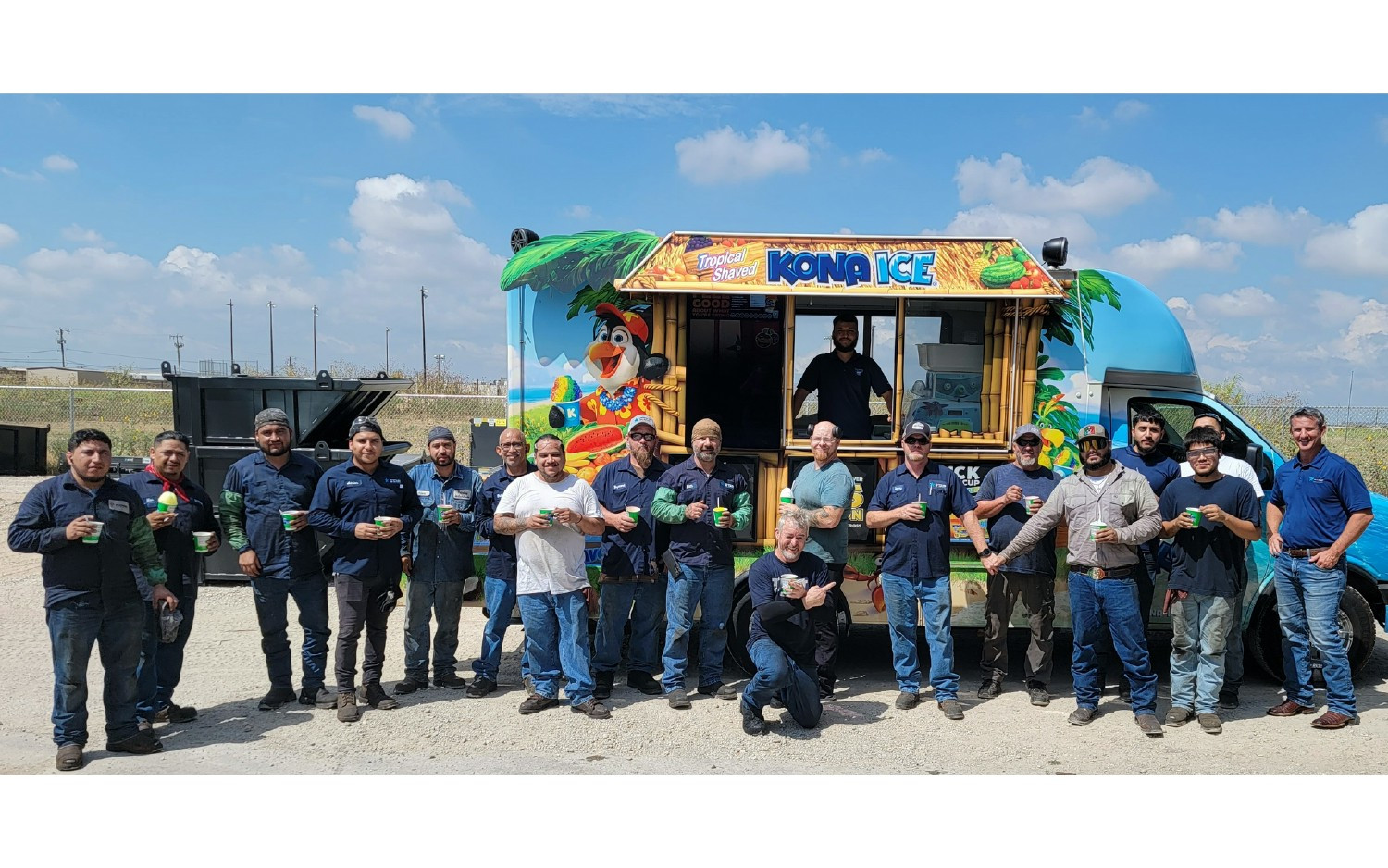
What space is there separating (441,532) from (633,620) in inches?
60.3

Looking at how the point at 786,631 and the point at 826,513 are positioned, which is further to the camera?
the point at 826,513

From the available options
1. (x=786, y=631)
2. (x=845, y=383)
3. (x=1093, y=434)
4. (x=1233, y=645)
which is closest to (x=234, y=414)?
(x=845, y=383)

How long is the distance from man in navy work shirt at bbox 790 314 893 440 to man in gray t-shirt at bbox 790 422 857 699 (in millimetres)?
605

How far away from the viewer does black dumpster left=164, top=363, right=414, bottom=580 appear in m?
9.70

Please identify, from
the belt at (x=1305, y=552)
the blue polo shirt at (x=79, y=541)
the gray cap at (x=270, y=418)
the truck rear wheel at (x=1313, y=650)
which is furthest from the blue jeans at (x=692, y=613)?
the truck rear wheel at (x=1313, y=650)

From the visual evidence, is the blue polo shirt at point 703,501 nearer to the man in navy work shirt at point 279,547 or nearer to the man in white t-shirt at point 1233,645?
the man in navy work shirt at point 279,547

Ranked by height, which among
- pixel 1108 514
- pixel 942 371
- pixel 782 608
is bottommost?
pixel 782 608

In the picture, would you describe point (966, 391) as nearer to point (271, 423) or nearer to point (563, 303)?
point (563, 303)

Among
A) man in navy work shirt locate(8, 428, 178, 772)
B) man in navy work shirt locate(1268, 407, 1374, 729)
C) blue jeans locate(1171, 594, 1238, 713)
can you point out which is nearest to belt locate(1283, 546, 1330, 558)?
man in navy work shirt locate(1268, 407, 1374, 729)

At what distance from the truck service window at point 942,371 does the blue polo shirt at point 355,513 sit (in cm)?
379

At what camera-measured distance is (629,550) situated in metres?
6.20

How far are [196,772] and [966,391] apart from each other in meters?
5.60

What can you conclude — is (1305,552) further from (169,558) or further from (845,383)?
(169,558)

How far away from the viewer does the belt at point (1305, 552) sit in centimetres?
582
